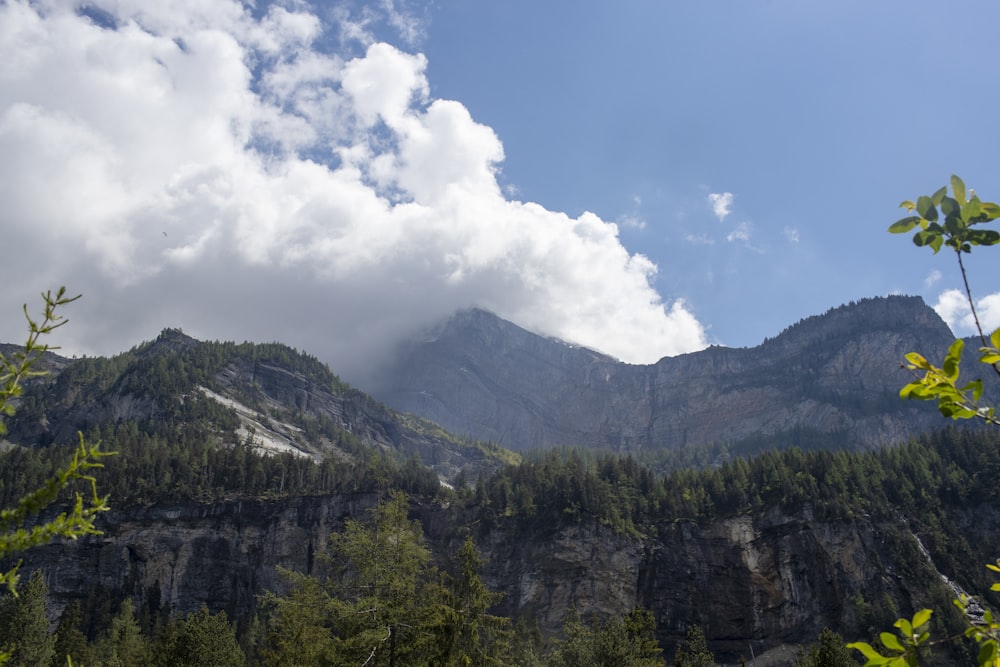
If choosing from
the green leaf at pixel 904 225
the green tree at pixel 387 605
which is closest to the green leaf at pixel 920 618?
the green leaf at pixel 904 225

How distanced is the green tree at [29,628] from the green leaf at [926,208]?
63.8 metres

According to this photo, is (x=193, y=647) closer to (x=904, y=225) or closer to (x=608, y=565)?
(x=904, y=225)

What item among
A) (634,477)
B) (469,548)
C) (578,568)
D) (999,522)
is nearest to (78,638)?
(469,548)

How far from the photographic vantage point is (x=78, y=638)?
205 feet

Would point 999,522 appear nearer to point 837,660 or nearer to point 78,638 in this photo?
point 837,660

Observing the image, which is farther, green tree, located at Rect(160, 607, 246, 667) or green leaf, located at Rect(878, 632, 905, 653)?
green tree, located at Rect(160, 607, 246, 667)

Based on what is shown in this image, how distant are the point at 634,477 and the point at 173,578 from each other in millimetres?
83226

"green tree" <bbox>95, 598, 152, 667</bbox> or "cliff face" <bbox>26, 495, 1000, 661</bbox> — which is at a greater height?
"cliff face" <bbox>26, 495, 1000, 661</bbox>

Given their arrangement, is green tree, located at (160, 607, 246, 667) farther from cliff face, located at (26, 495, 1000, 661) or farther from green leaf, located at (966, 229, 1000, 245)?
cliff face, located at (26, 495, 1000, 661)

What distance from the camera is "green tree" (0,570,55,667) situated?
176ft

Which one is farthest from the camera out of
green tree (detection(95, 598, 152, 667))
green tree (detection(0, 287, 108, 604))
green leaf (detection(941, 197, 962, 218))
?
green tree (detection(95, 598, 152, 667))

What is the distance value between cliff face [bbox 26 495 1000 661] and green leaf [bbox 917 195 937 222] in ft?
325

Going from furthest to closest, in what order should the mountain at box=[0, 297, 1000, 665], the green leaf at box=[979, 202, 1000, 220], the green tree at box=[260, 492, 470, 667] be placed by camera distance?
the mountain at box=[0, 297, 1000, 665] → the green tree at box=[260, 492, 470, 667] → the green leaf at box=[979, 202, 1000, 220]

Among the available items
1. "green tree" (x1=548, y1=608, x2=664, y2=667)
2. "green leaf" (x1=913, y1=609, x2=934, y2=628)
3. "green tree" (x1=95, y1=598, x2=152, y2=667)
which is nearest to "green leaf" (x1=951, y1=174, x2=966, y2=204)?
"green leaf" (x1=913, y1=609, x2=934, y2=628)
